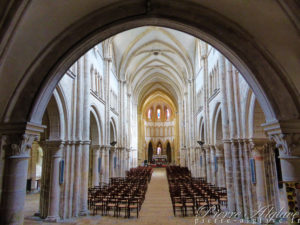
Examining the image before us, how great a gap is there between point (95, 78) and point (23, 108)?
11.7m

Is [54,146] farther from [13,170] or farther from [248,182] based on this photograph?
[248,182]

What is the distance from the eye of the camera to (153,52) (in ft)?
102

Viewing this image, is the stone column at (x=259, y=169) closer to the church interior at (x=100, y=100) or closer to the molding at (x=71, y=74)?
the church interior at (x=100, y=100)

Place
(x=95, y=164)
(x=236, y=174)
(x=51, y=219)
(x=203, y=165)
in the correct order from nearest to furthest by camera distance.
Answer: (x=51, y=219)
(x=236, y=174)
(x=95, y=164)
(x=203, y=165)

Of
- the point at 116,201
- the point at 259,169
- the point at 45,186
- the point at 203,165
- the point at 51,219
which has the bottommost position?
the point at 51,219

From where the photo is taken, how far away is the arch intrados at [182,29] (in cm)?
584

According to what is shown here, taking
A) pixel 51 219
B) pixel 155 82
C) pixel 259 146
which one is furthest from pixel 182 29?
pixel 155 82

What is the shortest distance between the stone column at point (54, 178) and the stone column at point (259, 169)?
8839mm

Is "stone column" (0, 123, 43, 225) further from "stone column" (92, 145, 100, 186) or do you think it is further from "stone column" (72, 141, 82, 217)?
"stone column" (92, 145, 100, 186)

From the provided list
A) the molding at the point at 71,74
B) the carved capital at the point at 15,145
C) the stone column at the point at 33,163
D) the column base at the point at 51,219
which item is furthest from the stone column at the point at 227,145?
the stone column at the point at 33,163

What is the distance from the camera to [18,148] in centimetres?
571

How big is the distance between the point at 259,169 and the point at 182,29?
21.2 ft

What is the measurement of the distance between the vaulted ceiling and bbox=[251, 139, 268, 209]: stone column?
17.3m

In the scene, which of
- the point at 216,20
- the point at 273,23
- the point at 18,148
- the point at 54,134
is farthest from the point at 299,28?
the point at 54,134
